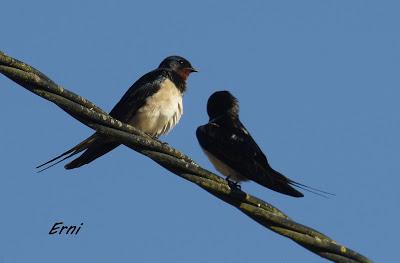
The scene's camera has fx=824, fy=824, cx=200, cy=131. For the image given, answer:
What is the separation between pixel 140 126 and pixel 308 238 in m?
3.08

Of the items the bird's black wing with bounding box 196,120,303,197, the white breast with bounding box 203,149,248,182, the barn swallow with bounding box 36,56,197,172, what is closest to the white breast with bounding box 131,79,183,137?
the barn swallow with bounding box 36,56,197,172

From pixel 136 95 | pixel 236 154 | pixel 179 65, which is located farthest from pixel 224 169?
pixel 179 65

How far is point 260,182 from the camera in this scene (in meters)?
4.12

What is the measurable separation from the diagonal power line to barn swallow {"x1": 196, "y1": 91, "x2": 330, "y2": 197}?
3.41ft

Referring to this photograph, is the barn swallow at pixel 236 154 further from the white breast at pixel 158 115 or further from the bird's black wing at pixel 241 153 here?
the white breast at pixel 158 115

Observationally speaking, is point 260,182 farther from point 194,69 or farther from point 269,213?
point 194,69

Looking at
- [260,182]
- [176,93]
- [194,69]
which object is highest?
[194,69]

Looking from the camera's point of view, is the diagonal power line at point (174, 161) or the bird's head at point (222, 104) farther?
the bird's head at point (222, 104)

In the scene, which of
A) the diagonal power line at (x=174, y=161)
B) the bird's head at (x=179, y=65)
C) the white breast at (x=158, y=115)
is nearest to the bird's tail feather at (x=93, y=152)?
the white breast at (x=158, y=115)

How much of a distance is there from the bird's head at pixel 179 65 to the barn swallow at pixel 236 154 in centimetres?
90

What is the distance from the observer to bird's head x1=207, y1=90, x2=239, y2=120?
566 cm

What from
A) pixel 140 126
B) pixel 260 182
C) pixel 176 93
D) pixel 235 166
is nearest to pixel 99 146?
pixel 140 126

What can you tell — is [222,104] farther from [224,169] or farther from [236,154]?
[236,154]

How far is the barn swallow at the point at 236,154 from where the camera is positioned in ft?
13.4
